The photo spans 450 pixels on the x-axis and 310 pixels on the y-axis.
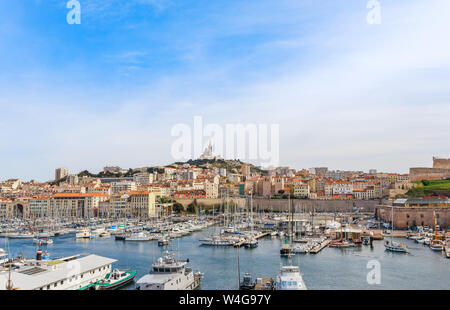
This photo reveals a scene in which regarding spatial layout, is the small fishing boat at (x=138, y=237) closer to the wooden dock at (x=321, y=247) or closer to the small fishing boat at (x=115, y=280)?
the wooden dock at (x=321, y=247)

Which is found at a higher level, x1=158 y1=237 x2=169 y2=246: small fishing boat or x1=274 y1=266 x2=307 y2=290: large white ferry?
x1=274 y1=266 x2=307 y2=290: large white ferry

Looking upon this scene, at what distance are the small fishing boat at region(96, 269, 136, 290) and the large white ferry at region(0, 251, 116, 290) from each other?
4.9 inches

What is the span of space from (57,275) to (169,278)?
1336 millimetres

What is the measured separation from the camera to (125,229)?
1330 cm

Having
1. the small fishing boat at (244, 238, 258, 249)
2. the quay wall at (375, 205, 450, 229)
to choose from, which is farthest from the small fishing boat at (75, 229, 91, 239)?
the quay wall at (375, 205, 450, 229)

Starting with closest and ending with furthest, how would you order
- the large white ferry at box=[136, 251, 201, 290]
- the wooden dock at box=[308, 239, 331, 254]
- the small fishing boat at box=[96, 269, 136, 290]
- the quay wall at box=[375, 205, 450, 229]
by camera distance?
1. the large white ferry at box=[136, 251, 201, 290]
2. the small fishing boat at box=[96, 269, 136, 290]
3. the wooden dock at box=[308, 239, 331, 254]
4. the quay wall at box=[375, 205, 450, 229]

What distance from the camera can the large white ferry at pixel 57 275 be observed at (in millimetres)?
3988

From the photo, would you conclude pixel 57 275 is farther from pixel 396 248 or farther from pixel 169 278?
pixel 396 248

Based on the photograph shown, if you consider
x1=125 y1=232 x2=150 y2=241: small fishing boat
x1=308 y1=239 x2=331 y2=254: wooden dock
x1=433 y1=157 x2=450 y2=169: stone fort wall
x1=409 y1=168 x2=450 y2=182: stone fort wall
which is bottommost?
x1=125 y1=232 x2=150 y2=241: small fishing boat

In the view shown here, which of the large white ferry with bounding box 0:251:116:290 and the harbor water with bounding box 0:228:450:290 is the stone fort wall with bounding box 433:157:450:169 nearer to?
the harbor water with bounding box 0:228:450:290

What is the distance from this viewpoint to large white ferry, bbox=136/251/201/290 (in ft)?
14.9

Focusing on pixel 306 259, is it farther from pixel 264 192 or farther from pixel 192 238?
pixel 264 192

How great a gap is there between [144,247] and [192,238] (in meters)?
1.97

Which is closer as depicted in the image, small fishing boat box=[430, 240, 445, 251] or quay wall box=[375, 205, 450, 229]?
small fishing boat box=[430, 240, 445, 251]
